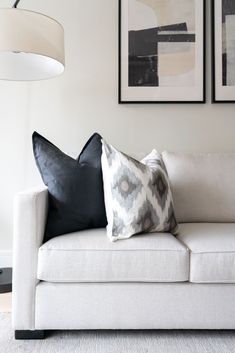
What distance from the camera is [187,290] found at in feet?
4.90

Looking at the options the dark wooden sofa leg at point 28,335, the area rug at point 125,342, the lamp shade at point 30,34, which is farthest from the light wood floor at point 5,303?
the lamp shade at point 30,34

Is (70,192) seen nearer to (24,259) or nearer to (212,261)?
(24,259)

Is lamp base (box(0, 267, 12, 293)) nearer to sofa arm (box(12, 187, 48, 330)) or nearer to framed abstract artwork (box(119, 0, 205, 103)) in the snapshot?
sofa arm (box(12, 187, 48, 330))

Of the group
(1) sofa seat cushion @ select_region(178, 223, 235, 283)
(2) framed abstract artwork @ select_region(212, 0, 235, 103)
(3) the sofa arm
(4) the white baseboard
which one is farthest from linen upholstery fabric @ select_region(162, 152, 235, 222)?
(4) the white baseboard

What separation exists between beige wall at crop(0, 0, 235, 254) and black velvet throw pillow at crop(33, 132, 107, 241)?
780 mm

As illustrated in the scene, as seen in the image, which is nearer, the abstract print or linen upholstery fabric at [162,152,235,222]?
linen upholstery fabric at [162,152,235,222]

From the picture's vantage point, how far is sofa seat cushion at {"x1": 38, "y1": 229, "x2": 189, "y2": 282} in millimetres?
1464

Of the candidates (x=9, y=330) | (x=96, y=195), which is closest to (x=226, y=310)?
(x=96, y=195)

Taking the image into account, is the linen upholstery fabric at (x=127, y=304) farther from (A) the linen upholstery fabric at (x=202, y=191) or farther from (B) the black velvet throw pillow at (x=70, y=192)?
(A) the linen upholstery fabric at (x=202, y=191)

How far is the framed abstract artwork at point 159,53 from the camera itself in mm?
2484

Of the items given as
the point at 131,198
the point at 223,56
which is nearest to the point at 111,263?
the point at 131,198

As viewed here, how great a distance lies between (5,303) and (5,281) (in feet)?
0.48

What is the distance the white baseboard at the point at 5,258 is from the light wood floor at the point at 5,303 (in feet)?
1.66

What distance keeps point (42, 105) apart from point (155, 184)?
1.21m
